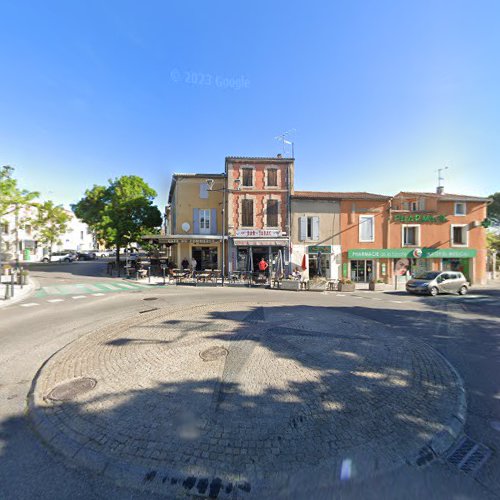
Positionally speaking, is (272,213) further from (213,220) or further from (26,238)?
(26,238)

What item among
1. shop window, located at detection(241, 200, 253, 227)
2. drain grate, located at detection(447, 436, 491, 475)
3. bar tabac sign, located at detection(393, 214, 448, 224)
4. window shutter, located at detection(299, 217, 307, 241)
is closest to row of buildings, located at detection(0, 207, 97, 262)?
shop window, located at detection(241, 200, 253, 227)

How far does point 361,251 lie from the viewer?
857 inches

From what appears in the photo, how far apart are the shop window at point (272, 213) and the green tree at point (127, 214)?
39.9 feet

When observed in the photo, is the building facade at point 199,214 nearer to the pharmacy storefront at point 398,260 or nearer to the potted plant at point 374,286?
the pharmacy storefront at point 398,260

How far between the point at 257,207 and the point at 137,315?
588 inches

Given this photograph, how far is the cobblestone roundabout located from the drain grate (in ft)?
0.40

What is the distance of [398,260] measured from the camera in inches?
854

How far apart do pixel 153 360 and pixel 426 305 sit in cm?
1249

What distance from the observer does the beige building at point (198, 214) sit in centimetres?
2295

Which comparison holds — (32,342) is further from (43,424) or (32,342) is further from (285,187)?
(285,187)

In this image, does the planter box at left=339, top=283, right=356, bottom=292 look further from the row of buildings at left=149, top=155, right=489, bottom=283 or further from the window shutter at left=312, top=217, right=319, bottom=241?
the window shutter at left=312, top=217, right=319, bottom=241

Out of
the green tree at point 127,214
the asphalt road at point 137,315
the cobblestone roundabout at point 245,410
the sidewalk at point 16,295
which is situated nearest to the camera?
the asphalt road at point 137,315

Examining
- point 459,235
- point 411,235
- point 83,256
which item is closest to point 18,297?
point 411,235

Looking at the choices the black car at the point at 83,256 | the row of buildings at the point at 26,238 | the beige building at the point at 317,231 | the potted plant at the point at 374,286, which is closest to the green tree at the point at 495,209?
the beige building at the point at 317,231
